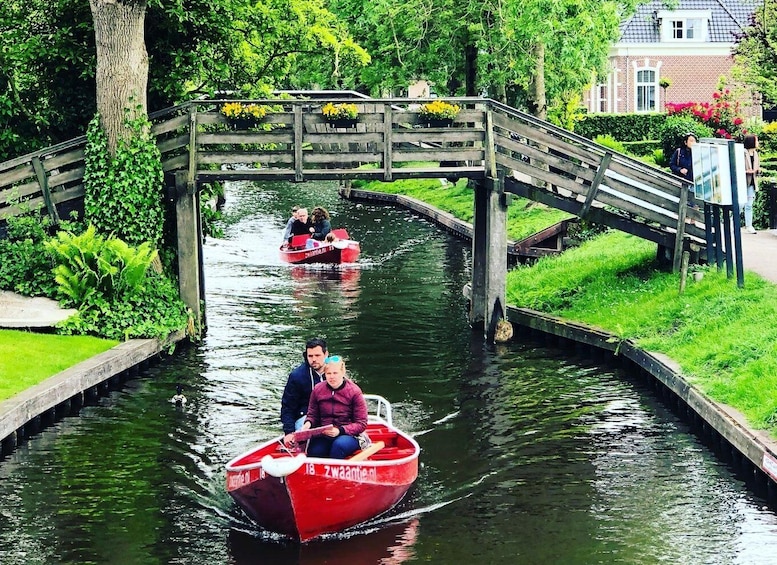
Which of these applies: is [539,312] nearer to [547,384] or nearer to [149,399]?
[547,384]

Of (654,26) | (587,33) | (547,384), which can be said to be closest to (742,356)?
(547,384)

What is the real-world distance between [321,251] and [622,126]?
79.3 ft

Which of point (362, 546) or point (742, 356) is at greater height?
point (742, 356)

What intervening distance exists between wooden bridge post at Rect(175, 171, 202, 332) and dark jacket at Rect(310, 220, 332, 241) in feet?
35.2

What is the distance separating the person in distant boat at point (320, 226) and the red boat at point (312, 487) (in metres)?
20.6

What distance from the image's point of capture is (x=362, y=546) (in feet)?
47.3

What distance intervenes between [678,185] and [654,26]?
141 ft

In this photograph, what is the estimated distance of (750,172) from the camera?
27.6 meters

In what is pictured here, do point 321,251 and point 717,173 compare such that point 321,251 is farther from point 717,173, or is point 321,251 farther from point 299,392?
point 299,392

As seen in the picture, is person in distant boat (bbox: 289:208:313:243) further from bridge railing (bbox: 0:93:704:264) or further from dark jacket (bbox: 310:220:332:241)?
bridge railing (bbox: 0:93:704:264)

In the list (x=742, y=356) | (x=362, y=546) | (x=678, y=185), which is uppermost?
(x=678, y=185)

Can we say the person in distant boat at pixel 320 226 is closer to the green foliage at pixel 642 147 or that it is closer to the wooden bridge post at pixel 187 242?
the wooden bridge post at pixel 187 242

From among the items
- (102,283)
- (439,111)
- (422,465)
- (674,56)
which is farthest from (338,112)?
(674,56)

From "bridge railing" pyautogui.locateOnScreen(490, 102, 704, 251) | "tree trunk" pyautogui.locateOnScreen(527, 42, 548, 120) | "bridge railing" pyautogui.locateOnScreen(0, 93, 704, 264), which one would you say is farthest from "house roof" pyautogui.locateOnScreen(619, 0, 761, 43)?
"bridge railing" pyautogui.locateOnScreen(0, 93, 704, 264)
